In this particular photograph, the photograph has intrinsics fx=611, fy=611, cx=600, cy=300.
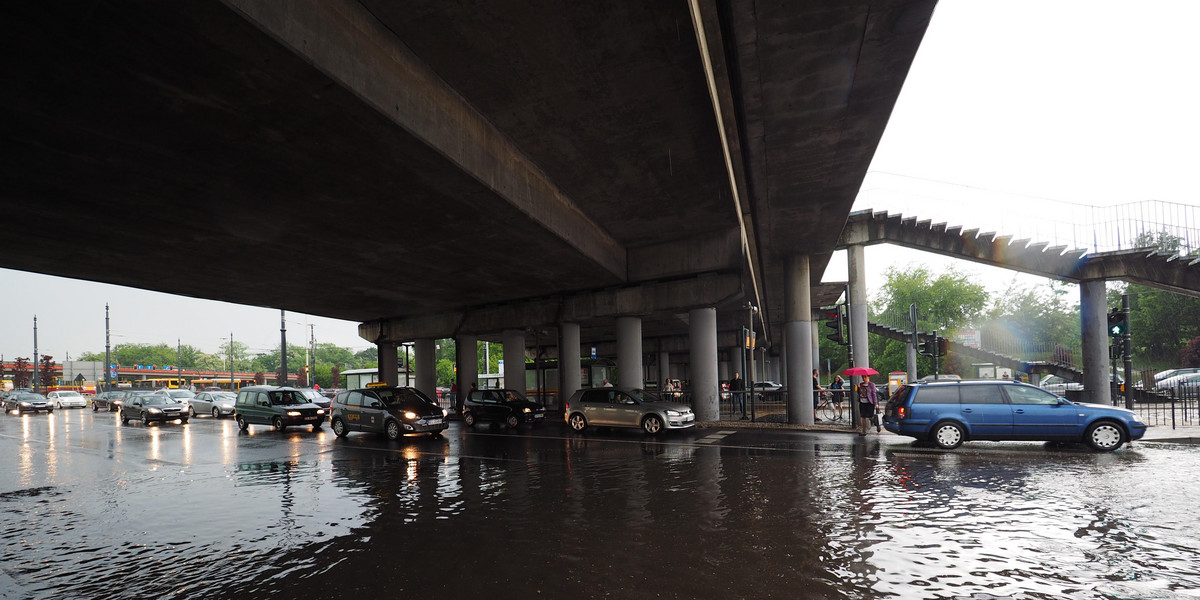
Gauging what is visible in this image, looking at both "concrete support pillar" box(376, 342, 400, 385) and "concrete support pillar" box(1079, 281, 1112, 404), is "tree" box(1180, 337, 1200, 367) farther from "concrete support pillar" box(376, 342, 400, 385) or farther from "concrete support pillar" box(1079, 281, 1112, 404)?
"concrete support pillar" box(376, 342, 400, 385)

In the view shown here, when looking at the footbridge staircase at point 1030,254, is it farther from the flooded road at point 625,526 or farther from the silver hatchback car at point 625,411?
the silver hatchback car at point 625,411

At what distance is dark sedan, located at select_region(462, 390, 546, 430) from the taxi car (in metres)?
3.19

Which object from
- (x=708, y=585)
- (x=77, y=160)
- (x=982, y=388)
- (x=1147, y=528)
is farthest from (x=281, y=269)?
(x=1147, y=528)

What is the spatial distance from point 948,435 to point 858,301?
41.0 ft

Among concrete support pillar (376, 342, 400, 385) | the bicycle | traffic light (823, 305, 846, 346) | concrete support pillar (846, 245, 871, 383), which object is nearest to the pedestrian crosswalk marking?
traffic light (823, 305, 846, 346)

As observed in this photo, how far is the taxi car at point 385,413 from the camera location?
62.4ft

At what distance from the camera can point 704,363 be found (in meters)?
23.8

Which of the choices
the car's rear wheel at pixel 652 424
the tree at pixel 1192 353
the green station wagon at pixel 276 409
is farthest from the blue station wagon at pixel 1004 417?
the tree at pixel 1192 353

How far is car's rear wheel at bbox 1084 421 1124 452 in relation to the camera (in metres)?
13.0

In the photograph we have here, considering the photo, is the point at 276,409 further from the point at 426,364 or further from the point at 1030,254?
the point at 1030,254

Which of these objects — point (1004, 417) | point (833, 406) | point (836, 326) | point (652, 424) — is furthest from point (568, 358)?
point (1004, 417)

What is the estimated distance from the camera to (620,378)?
2589 cm

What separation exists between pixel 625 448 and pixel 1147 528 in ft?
34.2

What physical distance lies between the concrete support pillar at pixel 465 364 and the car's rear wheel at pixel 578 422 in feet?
44.5
